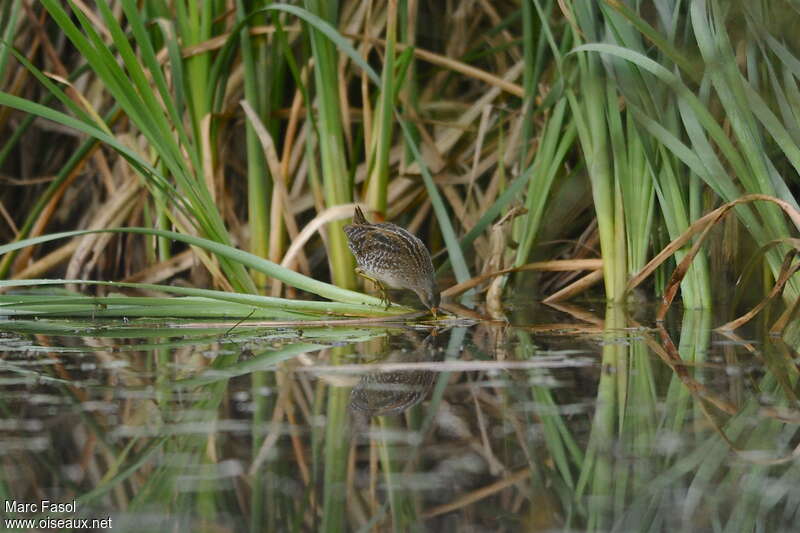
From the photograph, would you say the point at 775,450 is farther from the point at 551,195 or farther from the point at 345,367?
the point at 551,195

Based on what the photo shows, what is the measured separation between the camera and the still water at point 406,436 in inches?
50.1

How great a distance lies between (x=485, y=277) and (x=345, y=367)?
58.1 inches

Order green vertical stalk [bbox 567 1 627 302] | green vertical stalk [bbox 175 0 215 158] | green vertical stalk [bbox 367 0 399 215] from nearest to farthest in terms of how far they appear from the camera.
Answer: green vertical stalk [bbox 567 1 627 302] < green vertical stalk [bbox 367 0 399 215] < green vertical stalk [bbox 175 0 215 158]

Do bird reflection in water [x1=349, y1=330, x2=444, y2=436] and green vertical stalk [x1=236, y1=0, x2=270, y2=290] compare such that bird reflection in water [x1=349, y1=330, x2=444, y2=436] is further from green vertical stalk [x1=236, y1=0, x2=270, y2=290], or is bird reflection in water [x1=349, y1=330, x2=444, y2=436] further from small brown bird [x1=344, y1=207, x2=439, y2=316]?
green vertical stalk [x1=236, y1=0, x2=270, y2=290]

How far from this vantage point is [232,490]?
52.7 inches

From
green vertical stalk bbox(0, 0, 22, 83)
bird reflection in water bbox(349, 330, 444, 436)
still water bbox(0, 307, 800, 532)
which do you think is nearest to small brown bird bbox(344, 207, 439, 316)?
still water bbox(0, 307, 800, 532)

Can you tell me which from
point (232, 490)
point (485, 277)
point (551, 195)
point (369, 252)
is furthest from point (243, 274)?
point (232, 490)

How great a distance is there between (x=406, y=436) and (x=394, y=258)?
1.95 m

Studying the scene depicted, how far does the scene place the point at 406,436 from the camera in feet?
5.30

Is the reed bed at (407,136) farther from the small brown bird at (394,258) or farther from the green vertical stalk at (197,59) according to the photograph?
the small brown bird at (394,258)

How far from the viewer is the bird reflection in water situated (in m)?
1.81

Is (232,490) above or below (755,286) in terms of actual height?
below

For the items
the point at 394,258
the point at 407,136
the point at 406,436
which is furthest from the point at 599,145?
the point at 406,436

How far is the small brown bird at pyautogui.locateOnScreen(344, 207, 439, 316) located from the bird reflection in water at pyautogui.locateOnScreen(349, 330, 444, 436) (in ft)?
2.82
